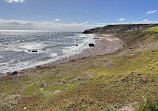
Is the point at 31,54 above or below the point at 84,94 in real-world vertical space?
below

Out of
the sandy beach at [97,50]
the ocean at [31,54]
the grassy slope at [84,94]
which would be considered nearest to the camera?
the grassy slope at [84,94]

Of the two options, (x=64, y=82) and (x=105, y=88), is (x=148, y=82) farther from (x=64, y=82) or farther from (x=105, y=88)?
(x=64, y=82)

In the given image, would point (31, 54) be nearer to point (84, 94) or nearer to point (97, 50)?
point (97, 50)

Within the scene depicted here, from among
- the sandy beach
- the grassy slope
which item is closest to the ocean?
the sandy beach

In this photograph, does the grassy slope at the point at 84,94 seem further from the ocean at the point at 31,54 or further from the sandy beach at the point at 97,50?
the sandy beach at the point at 97,50

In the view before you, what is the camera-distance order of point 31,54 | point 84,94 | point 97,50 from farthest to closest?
point 97,50
point 31,54
point 84,94

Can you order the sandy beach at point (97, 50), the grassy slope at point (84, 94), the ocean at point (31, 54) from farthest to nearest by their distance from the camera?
the sandy beach at point (97, 50) → the ocean at point (31, 54) → the grassy slope at point (84, 94)

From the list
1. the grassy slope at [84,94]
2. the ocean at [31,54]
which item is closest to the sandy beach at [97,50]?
the ocean at [31,54]

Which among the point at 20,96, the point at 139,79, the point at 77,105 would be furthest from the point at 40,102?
the point at 139,79

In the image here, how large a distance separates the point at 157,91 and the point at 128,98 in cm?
288

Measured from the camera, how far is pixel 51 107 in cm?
1197

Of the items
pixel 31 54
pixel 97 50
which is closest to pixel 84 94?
pixel 97 50

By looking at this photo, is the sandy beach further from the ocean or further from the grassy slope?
the grassy slope

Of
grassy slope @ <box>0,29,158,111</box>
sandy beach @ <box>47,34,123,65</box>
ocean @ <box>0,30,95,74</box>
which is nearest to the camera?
grassy slope @ <box>0,29,158,111</box>
